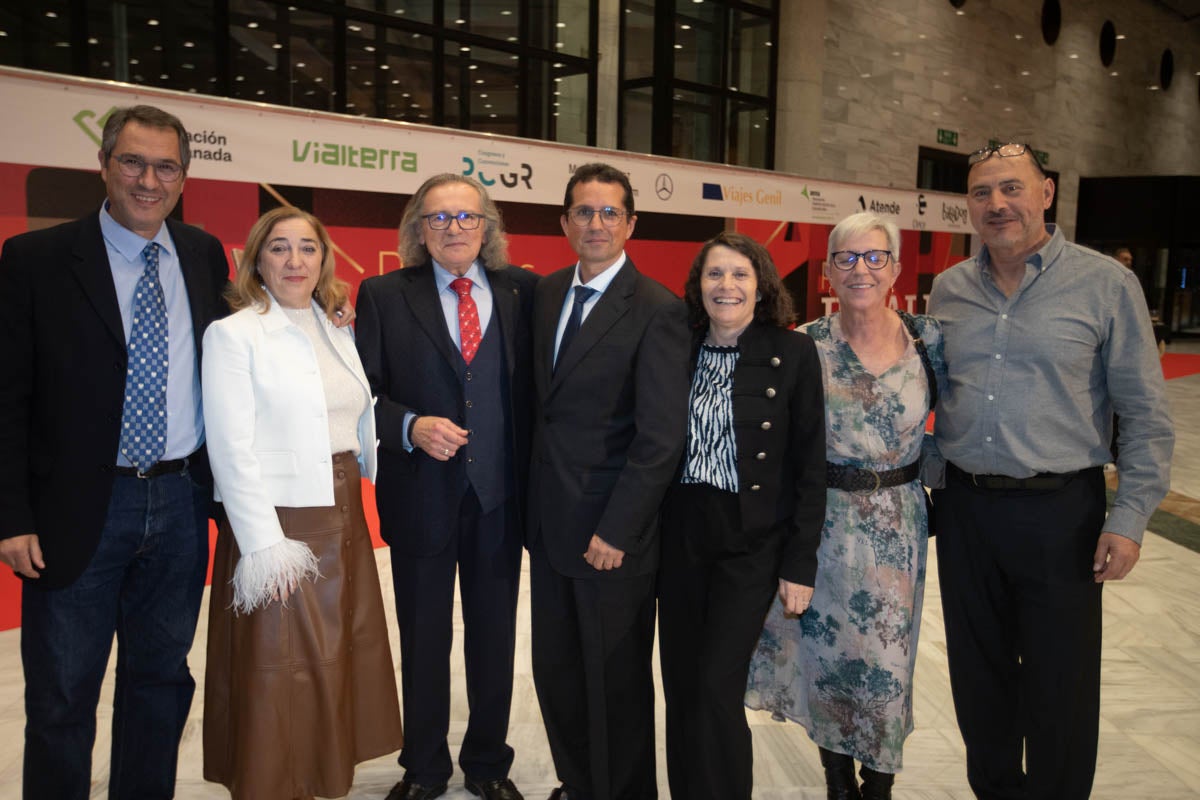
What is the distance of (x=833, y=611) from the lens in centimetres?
248

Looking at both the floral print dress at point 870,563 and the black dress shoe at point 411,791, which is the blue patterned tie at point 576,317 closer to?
the floral print dress at point 870,563

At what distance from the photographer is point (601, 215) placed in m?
2.41

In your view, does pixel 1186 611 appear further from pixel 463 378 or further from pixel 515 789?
pixel 463 378

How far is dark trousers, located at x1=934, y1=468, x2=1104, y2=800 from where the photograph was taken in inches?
93.0

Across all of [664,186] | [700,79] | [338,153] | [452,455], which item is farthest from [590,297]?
[700,79]

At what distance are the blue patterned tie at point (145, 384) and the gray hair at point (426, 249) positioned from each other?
69 cm

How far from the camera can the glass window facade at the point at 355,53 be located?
6.60 metres

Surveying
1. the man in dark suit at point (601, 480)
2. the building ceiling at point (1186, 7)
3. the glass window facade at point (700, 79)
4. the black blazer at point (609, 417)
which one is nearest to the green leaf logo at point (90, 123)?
the man in dark suit at point (601, 480)

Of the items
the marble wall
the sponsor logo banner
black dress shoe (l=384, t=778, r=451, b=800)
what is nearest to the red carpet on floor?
the marble wall

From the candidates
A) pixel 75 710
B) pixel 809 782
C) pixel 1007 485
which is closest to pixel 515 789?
pixel 809 782

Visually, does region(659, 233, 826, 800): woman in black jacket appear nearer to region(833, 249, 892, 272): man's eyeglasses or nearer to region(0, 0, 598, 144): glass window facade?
region(833, 249, 892, 272): man's eyeglasses

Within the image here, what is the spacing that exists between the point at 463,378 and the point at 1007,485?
1540 millimetres

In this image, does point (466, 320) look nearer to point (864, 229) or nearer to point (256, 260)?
point (256, 260)

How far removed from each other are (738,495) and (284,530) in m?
Result: 1.19
